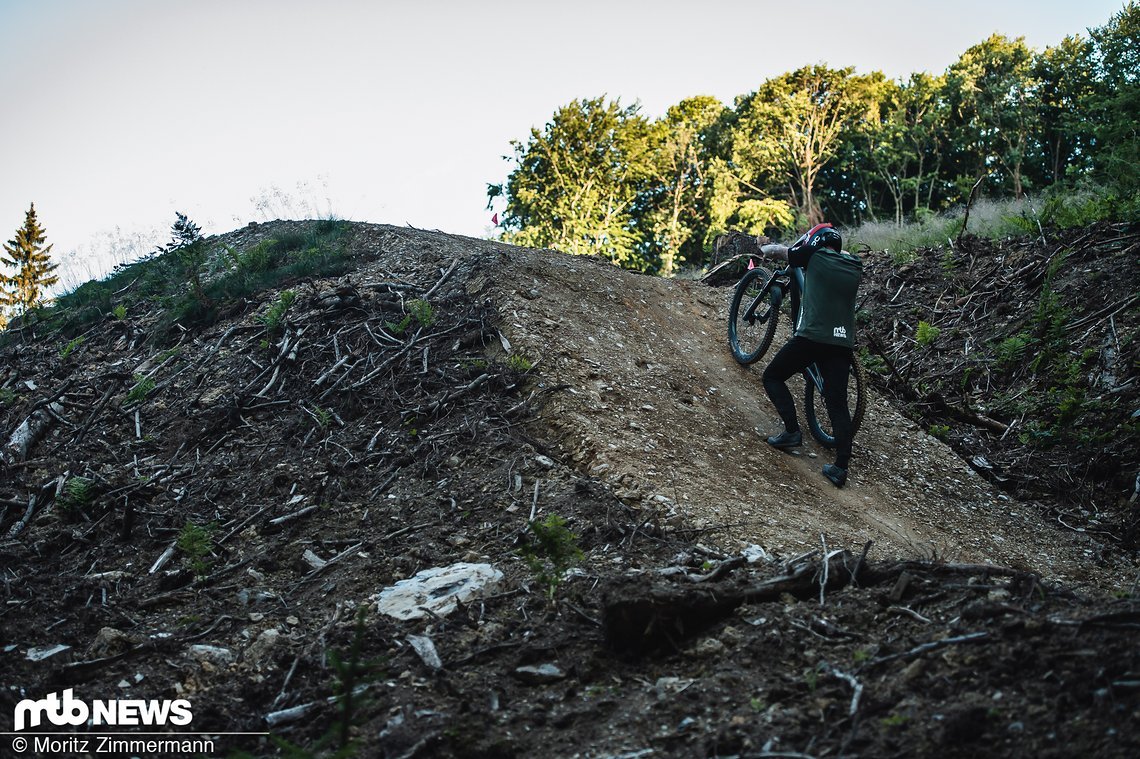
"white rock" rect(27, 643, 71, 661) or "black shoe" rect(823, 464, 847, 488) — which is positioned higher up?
"black shoe" rect(823, 464, 847, 488)

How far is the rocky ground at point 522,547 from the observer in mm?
2938

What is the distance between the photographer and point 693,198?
31531mm

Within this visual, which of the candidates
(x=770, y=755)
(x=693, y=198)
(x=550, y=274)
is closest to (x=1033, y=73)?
(x=693, y=198)

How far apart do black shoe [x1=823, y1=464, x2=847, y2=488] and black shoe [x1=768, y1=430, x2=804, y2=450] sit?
0.45m

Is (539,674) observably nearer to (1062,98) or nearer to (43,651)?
(43,651)

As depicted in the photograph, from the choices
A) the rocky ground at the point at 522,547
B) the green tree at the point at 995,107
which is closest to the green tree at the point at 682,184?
the green tree at the point at 995,107

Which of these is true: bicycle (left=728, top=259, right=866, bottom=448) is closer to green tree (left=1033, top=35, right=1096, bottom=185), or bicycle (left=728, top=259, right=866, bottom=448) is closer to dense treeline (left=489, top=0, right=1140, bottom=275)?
dense treeline (left=489, top=0, right=1140, bottom=275)

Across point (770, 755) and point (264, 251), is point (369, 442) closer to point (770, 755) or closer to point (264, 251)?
point (770, 755)

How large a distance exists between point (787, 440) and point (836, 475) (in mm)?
576

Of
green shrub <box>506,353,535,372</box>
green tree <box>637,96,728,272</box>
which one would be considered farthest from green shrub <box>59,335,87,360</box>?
green tree <box>637,96,728,272</box>

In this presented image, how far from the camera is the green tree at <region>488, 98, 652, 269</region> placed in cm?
2722

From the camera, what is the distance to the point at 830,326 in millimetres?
6488

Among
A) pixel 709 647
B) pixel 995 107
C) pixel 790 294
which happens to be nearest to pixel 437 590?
pixel 709 647

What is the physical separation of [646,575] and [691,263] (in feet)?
97.1
